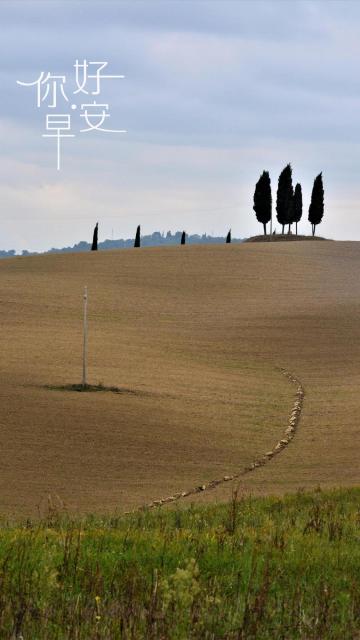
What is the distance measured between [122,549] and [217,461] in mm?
16859

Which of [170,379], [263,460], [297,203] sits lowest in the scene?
[263,460]

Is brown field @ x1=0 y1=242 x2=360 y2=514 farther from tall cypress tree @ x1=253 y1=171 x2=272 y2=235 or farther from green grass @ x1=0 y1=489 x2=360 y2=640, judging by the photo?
tall cypress tree @ x1=253 y1=171 x2=272 y2=235

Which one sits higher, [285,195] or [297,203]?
[285,195]

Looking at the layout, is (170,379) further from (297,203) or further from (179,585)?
(297,203)

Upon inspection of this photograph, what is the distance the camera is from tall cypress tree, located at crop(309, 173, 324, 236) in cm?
12594

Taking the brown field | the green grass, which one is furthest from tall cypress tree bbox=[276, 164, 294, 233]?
the green grass

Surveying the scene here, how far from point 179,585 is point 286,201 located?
391 ft

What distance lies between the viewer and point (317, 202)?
126000mm

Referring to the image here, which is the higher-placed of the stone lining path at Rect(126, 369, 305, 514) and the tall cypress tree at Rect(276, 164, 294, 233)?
→ the tall cypress tree at Rect(276, 164, 294, 233)

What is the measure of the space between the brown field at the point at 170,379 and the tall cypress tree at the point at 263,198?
3708 cm

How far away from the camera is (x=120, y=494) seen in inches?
822

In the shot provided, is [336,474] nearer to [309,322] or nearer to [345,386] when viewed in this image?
[345,386]

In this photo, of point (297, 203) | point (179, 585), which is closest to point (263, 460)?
point (179, 585)

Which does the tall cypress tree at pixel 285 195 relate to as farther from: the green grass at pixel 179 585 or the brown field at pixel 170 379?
the green grass at pixel 179 585
